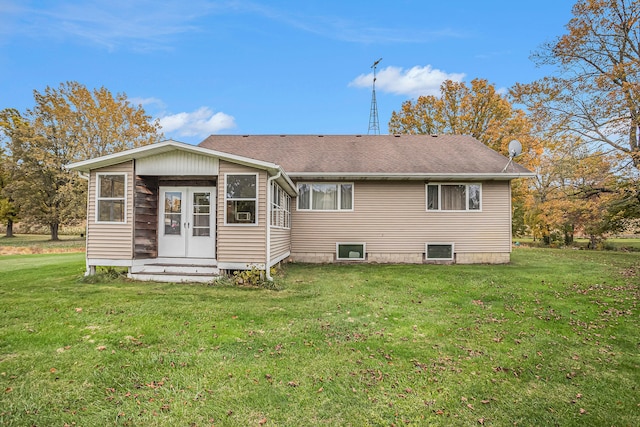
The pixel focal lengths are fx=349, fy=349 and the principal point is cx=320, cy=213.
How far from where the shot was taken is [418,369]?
3.77m

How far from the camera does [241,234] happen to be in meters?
8.11

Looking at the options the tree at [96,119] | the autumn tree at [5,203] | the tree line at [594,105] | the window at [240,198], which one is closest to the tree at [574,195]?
the tree line at [594,105]

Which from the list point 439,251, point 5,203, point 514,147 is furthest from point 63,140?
point 514,147

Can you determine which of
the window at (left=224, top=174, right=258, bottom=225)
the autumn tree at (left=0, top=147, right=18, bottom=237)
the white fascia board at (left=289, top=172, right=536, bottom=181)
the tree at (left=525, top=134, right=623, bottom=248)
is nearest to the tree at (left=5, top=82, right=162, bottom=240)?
the autumn tree at (left=0, top=147, right=18, bottom=237)

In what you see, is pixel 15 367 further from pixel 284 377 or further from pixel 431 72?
pixel 431 72

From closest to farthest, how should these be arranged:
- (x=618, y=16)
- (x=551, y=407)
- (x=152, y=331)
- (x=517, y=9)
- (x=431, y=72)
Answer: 1. (x=551, y=407)
2. (x=152, y=331)
3. (x=517, y=9)
4. (x=618, y=16)
5. (x=431, y=72)

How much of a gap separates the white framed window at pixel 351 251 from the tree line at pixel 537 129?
8858mm

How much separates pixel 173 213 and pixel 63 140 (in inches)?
898

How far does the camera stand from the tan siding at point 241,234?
8031 millimetres

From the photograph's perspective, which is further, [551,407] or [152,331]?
[152,331]

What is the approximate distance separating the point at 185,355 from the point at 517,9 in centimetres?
1518

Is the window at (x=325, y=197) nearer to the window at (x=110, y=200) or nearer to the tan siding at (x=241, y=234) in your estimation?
the tan siding at (x=241, y=234)

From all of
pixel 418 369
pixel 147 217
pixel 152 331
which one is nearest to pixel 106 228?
pixel 147 217

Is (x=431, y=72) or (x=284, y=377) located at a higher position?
(x=431, y=72)
